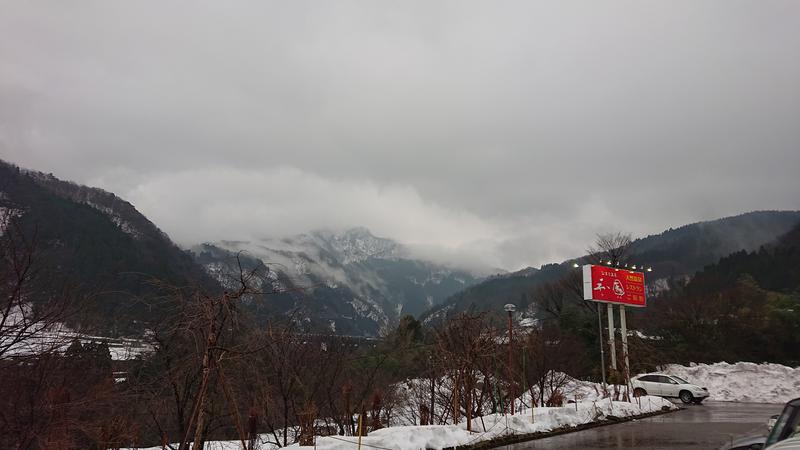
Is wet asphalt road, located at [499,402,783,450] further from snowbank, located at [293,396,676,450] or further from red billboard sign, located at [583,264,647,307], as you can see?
red billboard sign, located at [583,264,647,307]

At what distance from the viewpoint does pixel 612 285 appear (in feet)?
97.9

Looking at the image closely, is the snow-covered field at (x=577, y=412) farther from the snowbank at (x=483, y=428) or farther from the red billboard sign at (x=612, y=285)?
the red billboard sign at (x=612, y=285)

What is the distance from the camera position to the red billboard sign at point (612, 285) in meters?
28.9

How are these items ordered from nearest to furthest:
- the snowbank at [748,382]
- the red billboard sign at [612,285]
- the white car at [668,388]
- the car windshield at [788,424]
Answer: the car windshield at [788,424] → the white car at [668,388] → the red billboard sign at [612,285] → the snowbank at [748,382]

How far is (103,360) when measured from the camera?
1886 centimetres

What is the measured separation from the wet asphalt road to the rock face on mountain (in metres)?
104

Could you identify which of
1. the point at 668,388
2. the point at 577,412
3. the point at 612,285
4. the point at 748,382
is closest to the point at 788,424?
the point at 577,412

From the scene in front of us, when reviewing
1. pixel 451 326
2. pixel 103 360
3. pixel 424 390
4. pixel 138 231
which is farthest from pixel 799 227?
pixel 138 231

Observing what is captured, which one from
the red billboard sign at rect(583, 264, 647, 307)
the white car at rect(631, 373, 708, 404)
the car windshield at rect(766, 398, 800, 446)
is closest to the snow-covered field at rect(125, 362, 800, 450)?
the white car at rect(631, 373, 708, 404)

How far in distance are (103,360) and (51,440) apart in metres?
14.0

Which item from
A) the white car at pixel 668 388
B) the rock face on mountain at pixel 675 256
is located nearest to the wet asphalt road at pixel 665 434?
the white car at pixel 668 388

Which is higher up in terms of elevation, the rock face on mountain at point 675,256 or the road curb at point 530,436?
the rock face on mountain at point 675,256

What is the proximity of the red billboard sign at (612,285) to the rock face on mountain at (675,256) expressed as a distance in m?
90.0

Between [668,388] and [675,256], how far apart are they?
141 meters
